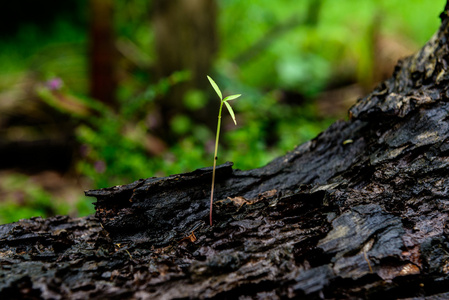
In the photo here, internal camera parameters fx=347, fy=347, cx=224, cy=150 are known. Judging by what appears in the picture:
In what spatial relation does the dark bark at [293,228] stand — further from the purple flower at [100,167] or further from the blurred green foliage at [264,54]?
the blurred green foliage at [264,54]

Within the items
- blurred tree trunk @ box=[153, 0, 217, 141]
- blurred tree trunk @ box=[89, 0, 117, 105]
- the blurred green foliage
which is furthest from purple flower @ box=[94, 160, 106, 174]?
blurred tree trunk @ box=[89, 0, 117, 105]

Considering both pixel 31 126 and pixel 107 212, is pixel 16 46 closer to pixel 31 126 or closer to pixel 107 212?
pixel 31 126

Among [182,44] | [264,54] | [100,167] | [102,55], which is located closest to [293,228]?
[100,167]

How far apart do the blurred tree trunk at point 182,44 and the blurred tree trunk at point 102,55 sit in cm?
63

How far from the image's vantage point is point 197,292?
3.31ft

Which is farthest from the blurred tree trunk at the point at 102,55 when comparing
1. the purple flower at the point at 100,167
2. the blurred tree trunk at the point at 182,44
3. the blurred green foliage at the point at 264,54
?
the purple flower at the point at 100,167

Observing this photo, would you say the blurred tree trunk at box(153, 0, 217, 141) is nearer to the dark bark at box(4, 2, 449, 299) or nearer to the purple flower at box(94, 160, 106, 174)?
the purple flower at box(94, 160, 106, 174)

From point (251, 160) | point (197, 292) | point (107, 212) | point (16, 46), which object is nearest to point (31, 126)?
point (16, 46)

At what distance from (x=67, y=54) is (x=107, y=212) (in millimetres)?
6667

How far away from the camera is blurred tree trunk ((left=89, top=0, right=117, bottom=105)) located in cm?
475

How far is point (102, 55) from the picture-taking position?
484 centimetres

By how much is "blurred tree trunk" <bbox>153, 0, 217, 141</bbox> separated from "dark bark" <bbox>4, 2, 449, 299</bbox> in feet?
11.2

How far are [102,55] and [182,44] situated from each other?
1.12 m

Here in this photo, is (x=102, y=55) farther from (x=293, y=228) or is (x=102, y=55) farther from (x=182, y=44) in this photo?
(x=293, y=228)
